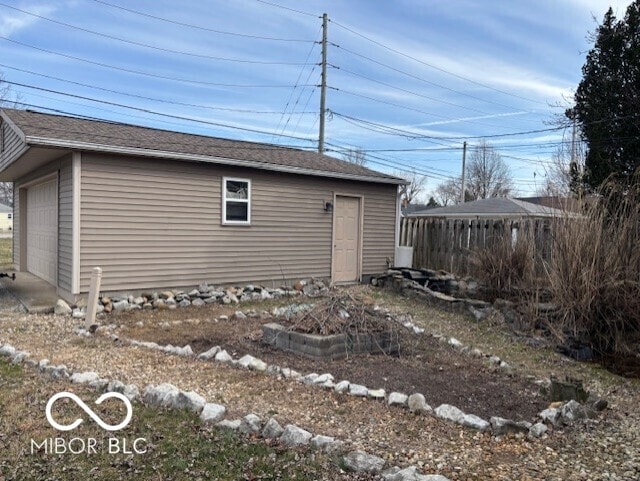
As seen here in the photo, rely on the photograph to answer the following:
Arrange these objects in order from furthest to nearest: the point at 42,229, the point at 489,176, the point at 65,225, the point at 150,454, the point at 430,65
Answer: the point at 489,176
the point at 430,65
the point at 42,229
the point at 65,225
the point at 150,454

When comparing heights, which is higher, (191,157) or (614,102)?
Answer: (614,102)

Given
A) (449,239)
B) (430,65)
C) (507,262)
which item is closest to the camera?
→ (507,262)

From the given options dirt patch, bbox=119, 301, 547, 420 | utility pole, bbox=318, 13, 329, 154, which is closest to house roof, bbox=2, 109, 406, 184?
dirt patch, bbox=119, 301, 547, 420

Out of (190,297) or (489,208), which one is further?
(489,208)

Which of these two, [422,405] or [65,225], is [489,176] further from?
[422,405]

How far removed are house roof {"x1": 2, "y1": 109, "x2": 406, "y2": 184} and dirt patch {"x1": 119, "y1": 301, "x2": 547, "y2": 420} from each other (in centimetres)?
294

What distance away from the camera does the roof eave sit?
24.7 feet


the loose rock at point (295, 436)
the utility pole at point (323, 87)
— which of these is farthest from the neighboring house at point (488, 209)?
the loose rock at point (295, 436)

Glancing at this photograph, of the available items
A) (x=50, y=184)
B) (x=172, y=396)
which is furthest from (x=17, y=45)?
(x=172, y=396)

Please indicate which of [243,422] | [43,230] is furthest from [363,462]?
[43,230]

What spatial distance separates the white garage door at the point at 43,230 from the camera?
9555 mm

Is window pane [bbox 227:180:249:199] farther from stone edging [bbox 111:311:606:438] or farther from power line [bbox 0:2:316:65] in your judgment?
power line [bbox 0:2:316:65]

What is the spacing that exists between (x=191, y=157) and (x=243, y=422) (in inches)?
256

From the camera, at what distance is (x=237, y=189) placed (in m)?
10.0
